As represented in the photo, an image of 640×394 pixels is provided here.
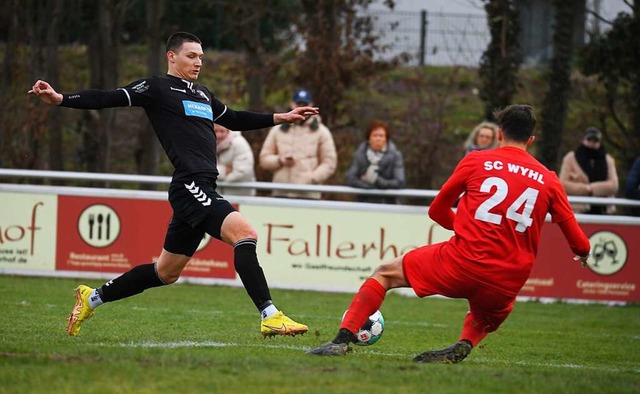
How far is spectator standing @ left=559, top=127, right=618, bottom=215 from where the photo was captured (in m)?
15.6

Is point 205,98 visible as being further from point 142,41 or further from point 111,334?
point 142,41

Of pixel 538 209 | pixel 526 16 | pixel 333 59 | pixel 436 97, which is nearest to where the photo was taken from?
pixel 538 209

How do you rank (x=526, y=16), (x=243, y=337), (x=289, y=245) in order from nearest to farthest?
(x=243, y=337) → (x=289, y=245) → (x=526, y=16)

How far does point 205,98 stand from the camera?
8672 mm

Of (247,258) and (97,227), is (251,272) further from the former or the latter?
(97,227)

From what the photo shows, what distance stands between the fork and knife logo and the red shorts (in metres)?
7.93

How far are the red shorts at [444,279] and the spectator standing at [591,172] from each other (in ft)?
27.2

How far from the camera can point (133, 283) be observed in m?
8.84

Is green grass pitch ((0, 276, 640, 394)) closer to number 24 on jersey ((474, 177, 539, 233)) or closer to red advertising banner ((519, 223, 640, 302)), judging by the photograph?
red advertising banner ((519, 223, 640, 302))

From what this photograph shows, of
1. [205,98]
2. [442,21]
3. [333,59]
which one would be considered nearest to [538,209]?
[205,98]

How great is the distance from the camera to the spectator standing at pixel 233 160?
49.3 feet

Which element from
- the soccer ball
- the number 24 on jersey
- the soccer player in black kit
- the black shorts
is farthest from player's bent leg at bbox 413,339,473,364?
the black shorts

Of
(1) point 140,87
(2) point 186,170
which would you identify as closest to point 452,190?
(2) point 186,170

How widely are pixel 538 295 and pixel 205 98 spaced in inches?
294
